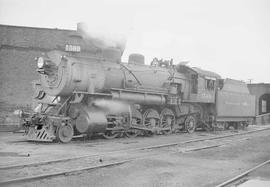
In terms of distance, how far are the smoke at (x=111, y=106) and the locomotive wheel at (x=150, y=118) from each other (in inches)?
53.3

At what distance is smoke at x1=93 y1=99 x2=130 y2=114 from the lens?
11273 mm

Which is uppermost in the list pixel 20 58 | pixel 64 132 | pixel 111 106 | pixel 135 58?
pixel 20 58

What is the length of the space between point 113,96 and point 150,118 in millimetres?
2600

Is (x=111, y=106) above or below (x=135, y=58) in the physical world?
below

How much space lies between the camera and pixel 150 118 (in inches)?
533

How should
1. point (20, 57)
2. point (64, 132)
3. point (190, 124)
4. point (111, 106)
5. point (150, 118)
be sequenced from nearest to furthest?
point (64, 132)
point (111, 106)
point (150, 118)
point (190, 124)
point (20, 57)

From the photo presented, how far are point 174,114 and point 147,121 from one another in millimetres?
2033

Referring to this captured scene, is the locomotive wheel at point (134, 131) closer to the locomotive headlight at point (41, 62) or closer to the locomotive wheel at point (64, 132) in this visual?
the locomotive wheel at point (64, 132)

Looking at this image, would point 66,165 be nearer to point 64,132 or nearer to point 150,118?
point 64,132

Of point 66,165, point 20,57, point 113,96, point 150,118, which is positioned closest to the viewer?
point 66,165

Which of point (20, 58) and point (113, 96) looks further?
point (20, 58)

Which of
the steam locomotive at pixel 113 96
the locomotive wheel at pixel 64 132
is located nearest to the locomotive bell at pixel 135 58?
the steam locomotive at pixel 113 96

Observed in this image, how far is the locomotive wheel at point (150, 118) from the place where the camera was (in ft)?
43.7

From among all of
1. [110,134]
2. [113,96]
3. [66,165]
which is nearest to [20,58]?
[110,134]
